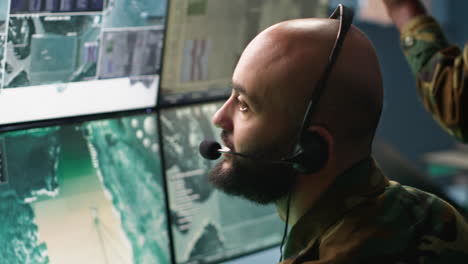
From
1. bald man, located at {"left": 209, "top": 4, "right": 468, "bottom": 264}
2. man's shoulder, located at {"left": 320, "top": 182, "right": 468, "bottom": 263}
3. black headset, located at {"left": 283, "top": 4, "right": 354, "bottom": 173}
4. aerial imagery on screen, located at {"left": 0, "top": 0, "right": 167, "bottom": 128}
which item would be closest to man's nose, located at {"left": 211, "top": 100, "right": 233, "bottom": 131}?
bald man, located at {"left": 209, "top": 4, "right": 468, "bottom": 264}

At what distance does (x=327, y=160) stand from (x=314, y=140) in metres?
0.05

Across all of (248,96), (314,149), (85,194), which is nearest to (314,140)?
(314,149)

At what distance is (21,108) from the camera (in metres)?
1.15

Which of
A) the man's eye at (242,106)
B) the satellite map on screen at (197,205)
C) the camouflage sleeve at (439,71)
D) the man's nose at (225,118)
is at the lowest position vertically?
the satellite map on screen at (197,205)

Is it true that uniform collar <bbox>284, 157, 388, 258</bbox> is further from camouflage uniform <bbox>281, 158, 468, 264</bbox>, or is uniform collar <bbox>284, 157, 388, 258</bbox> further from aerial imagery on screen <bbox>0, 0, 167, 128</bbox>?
aerial imagery on screen <bbox>0, 0, 167, 128</bbox>

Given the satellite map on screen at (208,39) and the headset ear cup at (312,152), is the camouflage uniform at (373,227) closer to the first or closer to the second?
the headset ear cup at (312,152)

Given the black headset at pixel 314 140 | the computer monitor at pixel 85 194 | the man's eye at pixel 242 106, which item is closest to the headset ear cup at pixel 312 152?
the black headset at pixel 314 140

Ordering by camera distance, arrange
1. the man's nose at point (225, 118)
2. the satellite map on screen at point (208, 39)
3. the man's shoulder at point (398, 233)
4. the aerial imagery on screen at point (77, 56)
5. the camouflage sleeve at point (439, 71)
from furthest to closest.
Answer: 1. the camouflage sleeve at point (439, 71)
2. the satellite map on screen at point (208, 39)
3. the aerial imagery on screen at point (77, 56)
4. the man's nose at point (225, 118)
5. the man's shoulder at point (398, 233)

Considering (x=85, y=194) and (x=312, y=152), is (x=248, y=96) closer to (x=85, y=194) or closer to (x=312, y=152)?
(x=312, y=152)

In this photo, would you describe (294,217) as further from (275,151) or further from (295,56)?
(295,56)

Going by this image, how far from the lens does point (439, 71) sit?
5.06 ft

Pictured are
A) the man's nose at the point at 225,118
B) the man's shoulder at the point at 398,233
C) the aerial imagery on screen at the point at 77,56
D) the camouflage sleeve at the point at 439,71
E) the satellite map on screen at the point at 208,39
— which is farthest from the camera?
the camouflage sleeve at the point at 439,71

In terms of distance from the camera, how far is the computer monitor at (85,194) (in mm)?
1141

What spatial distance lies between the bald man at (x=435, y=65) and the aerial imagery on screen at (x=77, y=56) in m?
0.68
